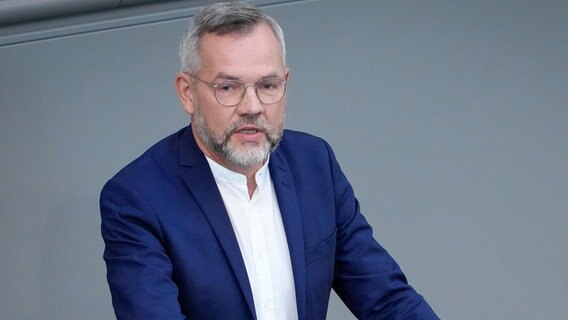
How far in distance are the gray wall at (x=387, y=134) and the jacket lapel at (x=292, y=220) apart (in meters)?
0.87

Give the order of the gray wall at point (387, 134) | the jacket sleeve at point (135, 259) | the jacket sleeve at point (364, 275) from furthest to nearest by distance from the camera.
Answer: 1. the gray wall at point (387, 134)
2. the jacket sleeve at point (364, 275)
3. the jacket sleeve at point (135, 259)

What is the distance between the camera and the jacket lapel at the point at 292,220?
2898 mm

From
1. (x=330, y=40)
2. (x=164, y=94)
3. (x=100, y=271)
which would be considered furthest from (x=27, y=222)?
(x=330, y=40)

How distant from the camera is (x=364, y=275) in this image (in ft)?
9.74

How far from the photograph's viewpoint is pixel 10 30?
3686 mm

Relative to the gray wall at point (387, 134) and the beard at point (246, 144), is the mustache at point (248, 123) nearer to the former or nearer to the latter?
the beard at point (246, 144)

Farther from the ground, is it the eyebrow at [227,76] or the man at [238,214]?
the eyebrow at [227,76]

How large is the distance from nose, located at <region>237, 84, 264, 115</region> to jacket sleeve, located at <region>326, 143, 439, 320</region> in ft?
1.14

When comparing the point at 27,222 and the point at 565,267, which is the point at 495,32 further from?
the point at 27,222

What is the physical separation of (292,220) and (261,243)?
78mm

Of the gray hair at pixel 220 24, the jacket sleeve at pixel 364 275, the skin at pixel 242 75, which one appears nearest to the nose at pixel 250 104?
the skin at pixel 242 75

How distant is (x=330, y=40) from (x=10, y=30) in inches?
33.4

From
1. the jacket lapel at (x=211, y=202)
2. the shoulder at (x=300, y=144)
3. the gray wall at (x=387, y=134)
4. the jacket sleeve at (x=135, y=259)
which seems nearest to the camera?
the jacket sleeve at (x=135, y=259)

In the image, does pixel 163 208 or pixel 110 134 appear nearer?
pixel 163 208
